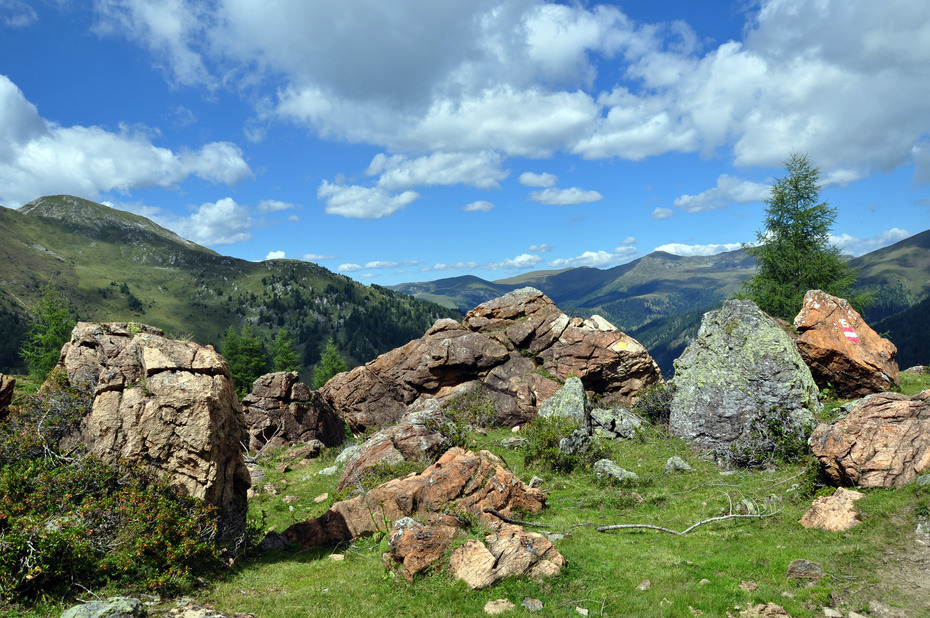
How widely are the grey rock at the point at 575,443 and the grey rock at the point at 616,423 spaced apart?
12.7 ft

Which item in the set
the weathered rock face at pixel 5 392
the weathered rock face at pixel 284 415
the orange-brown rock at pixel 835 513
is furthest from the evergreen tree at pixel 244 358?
the orange-brown rock at pixel 835 513

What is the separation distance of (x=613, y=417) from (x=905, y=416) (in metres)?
16.3

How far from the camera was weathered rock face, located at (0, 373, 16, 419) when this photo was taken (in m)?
16.6

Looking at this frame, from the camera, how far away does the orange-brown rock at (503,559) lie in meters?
13.8

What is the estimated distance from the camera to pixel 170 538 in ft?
45.6

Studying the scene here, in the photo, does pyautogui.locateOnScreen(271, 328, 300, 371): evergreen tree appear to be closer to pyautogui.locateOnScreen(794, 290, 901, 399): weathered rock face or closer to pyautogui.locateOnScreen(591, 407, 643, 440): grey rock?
pyautogui.locateOnScreen(591, 407, 643, 440): grey rock

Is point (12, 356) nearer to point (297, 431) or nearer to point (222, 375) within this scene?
point (297, 431)

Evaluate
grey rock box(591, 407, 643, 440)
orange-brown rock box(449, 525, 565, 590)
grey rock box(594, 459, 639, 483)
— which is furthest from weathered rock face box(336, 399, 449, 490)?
grey rock box(591, 407, 643, 440)

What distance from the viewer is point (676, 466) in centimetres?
2398

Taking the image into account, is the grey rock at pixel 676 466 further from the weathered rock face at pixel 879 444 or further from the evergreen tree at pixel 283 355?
the evergreen tree at pixel 283 355

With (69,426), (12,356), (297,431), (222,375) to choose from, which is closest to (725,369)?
(222,375)

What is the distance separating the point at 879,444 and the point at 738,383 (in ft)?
30.1

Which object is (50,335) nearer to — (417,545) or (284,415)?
(284,415)

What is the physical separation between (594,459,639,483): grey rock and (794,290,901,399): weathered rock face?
16.8 metres
